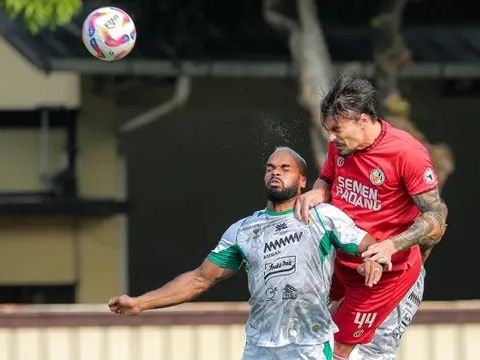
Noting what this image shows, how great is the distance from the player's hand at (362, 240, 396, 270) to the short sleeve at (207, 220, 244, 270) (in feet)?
2.38

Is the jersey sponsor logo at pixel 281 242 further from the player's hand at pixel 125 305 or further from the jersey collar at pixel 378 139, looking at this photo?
the player's hand at pixel 125 305

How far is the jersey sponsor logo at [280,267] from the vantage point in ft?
24.1

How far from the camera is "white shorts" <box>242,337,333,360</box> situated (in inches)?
290

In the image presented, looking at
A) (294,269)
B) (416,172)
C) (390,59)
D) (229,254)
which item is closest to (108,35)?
(229,254)

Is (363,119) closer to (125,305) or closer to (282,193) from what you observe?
(282,193)

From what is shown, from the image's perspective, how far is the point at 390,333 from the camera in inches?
317

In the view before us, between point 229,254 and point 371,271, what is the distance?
0.87 metres

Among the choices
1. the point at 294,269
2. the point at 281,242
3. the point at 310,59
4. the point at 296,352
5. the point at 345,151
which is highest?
the point at 310,59

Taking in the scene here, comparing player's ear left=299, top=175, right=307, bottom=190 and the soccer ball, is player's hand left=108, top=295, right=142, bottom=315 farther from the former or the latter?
the soccer ball

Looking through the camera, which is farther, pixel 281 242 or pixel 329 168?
pixel 329 168

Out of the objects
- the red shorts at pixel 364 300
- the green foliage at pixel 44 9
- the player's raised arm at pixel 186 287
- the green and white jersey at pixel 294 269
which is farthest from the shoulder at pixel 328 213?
the green foliage at pixel 44 9

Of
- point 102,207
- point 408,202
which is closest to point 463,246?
point 102,207

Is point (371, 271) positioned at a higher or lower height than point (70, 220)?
higher

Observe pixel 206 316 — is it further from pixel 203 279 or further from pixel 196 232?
pixel 196 232
